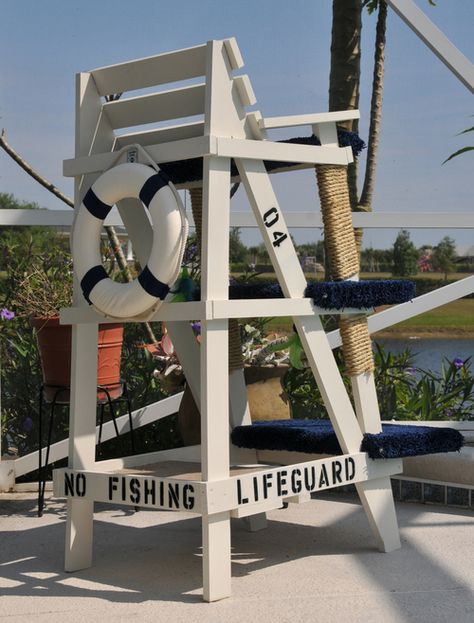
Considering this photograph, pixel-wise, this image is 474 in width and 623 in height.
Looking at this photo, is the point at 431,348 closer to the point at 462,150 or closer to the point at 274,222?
the point at 462,150

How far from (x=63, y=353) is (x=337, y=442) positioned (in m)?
1.14

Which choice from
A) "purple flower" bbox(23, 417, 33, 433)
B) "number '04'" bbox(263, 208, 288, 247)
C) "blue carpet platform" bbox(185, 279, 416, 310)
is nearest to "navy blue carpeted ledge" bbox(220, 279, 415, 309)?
"blue carpet platform" bbox(185, 279, 416, 310)

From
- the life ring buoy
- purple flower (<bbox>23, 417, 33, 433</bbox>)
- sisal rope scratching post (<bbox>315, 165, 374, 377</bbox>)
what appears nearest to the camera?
the life ring buoy

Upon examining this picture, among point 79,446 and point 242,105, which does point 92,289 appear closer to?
point 79,446

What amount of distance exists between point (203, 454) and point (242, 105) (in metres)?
0.99

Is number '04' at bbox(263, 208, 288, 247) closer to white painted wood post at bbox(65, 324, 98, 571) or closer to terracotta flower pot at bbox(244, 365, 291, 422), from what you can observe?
white painted wood post at bbox(65, 324, 98, 571)

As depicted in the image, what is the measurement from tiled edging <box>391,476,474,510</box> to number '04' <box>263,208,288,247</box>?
4.71 ft

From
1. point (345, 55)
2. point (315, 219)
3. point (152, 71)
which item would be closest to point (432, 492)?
point (315, 219)

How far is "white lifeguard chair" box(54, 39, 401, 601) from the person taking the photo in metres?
2.70

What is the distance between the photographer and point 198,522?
367 centimetres

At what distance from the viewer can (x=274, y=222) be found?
2.90 metres

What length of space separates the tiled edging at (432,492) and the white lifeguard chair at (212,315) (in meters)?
0.67

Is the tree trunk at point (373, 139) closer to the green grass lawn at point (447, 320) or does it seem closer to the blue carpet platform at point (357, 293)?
the green grass lawn at point (447, 320)

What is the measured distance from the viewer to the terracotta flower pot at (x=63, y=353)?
3694mm
